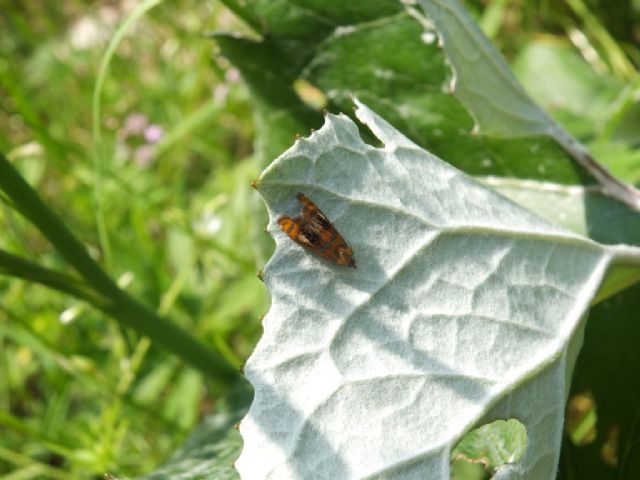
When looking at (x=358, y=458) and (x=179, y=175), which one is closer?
(x=358, y=458)

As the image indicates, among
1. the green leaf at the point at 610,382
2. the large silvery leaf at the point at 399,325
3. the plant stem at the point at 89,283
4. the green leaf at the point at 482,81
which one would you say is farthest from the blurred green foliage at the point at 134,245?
the green leaf at the point at 610,382

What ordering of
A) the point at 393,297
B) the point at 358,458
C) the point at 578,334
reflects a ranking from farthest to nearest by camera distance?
the point at 578,334, the point at 393,297, the point at 358,458

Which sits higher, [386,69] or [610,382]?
[386,69]

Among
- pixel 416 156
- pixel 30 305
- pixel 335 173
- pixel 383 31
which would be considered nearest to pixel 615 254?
pixel 416 156

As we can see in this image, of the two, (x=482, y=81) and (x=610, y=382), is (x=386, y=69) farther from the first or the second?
(x=610, y=382)

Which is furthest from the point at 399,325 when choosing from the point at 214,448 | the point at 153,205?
the point at 153,205

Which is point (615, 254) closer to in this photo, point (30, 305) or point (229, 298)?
point (229, 298)

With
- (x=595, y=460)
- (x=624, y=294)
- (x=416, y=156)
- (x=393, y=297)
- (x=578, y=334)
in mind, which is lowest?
A: (x=595, y=460)

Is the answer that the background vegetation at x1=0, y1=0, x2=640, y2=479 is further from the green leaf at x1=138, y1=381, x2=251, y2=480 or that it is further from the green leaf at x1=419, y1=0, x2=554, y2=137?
the green leaf at x1=419, y1=0, x2=554, y2=137
